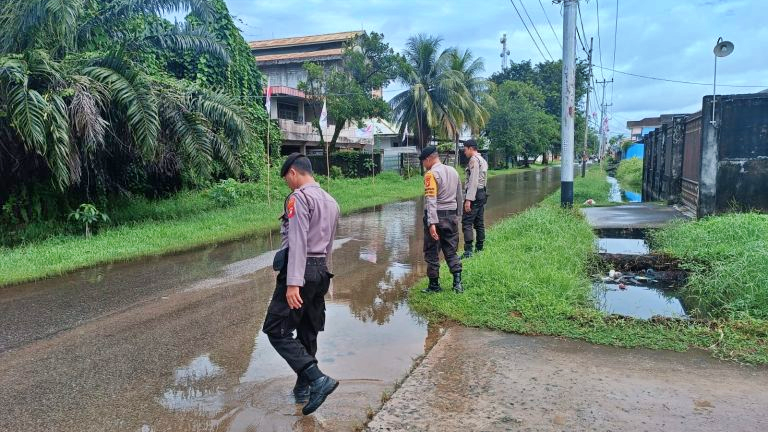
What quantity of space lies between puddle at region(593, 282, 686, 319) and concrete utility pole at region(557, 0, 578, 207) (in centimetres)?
537

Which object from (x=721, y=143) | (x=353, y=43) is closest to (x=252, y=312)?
(x=721, y=143)

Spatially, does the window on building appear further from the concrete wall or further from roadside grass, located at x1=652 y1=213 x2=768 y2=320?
roadside grass, located at x1=652 y1=213 x2=768 y2=320

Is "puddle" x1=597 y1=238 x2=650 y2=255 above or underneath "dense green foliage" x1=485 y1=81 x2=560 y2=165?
underneath

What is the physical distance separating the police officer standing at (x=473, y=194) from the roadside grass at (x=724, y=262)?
2582 millimetres

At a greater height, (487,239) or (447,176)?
(447,176)

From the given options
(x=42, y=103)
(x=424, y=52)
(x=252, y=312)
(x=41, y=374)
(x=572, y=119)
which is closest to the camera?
(x=41, y=374)

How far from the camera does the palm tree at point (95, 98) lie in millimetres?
8273

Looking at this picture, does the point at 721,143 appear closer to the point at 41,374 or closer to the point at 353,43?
the point at 41,374

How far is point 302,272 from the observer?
3158mm

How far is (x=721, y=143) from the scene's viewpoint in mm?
9312

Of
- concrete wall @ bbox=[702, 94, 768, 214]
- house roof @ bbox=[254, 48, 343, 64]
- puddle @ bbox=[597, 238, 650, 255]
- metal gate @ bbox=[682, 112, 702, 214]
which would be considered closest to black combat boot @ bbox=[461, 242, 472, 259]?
puddle @ bbox=[597, 238, 650, 255]

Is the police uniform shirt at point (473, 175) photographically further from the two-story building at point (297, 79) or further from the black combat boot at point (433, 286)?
the two-story building at point (297, 79)

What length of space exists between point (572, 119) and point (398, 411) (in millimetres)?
9796

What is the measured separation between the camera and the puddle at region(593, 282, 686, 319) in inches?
215
